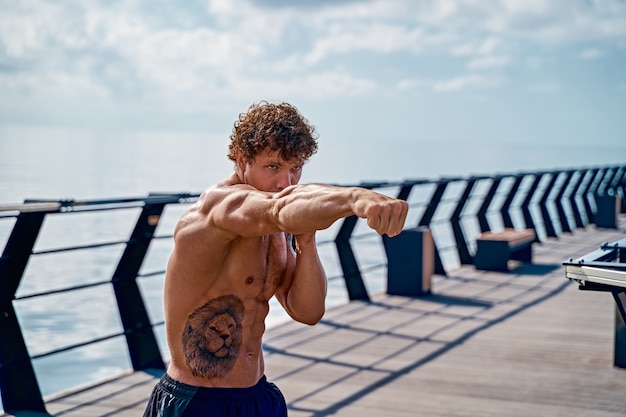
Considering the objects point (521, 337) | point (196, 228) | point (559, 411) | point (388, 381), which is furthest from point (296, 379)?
point (196, 228)

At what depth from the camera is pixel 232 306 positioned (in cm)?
308

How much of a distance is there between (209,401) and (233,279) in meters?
0.39

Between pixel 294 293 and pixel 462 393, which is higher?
pixel 294 293

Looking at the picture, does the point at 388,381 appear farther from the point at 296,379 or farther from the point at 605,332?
the point at 605,332

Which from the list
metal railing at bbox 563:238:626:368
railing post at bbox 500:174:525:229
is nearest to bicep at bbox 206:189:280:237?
metal railing at bbox 563:238:626:368

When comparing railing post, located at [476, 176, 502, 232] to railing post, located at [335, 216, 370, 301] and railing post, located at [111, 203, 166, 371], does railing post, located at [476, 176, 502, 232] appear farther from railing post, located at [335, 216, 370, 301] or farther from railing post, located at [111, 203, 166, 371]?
railing post, located at [111, 203, 166, 371]

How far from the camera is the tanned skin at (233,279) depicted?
9.38 feet

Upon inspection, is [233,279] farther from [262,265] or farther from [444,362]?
[444,362]

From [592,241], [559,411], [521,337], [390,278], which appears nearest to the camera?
[559,411]

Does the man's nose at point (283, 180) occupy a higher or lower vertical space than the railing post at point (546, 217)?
higher

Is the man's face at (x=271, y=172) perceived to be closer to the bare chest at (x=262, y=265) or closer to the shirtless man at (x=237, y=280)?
the shirtless man at (x=237, y=280)

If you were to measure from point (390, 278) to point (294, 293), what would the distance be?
718cm

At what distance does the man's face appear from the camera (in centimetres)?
286

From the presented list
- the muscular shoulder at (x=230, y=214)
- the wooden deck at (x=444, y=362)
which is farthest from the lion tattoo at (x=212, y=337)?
the wooden deck at (x=444, y=362)
